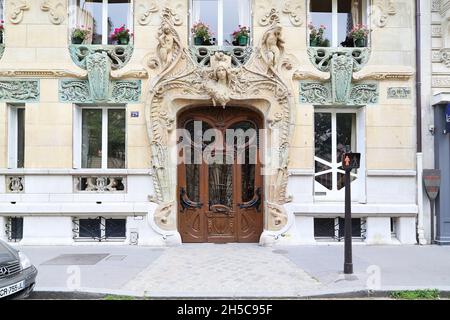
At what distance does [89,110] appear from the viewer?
932 centimetres

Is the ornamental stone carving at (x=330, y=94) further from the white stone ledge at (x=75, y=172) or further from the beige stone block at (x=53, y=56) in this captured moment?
the beige stone block at (x=53, y=56)

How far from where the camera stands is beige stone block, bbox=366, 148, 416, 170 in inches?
358

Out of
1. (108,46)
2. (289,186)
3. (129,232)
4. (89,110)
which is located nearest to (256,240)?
(289,186)

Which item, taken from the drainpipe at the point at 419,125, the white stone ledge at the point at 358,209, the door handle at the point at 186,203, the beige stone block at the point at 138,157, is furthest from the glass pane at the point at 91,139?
the drainpipe at the point at 419,125

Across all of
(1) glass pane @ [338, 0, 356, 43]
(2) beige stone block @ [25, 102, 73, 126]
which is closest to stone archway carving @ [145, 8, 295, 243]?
(1) glass pane @ [338, 0, 356, 43]

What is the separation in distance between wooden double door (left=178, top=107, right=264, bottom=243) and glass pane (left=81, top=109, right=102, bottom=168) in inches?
80.8

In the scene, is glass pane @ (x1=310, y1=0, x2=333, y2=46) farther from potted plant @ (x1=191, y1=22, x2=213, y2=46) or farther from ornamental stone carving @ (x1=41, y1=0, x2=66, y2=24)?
ornamental stone carving @ (x1=41, y1=0, x2=66, y2=24)

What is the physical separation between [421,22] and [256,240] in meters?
6.93

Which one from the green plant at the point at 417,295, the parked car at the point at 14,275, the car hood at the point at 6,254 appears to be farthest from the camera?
the green plant at the point at 417,295

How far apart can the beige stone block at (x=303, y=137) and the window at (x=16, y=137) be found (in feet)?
22.5

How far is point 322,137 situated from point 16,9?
325 inches

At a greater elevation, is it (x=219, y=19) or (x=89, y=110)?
(x=219, y=19)

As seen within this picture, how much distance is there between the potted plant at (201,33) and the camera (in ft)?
29.5

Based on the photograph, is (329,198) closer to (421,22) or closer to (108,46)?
(421,22)
